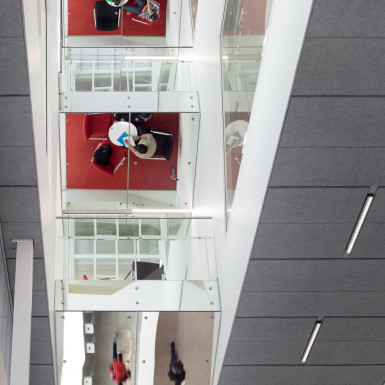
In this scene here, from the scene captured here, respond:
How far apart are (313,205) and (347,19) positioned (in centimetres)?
180

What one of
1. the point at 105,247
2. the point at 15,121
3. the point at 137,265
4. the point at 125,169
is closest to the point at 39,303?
the point at 105,247

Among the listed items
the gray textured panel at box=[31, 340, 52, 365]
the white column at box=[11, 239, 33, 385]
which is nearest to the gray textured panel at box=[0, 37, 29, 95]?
the white column at box=[11, 239, 33, 385]

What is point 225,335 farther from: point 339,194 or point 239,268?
point 339,194

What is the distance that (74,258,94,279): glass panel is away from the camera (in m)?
7.61

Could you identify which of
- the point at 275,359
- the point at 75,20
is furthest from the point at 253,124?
the point at 75,20

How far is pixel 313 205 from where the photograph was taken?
5.46 metres

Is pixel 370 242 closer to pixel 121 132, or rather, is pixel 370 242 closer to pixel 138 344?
pixel 138 344

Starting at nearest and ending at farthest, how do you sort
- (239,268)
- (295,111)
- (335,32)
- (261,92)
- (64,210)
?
(335,32) < (295,111) < (261,92) < (239,268) < (64,210)

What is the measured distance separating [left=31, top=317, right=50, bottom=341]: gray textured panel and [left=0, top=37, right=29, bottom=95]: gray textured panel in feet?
10.2

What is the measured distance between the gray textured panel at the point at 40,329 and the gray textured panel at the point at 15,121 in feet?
8.47

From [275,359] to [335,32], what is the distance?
4492 mm

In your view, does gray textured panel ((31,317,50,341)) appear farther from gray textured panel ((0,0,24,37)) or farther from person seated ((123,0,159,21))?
person seated ((123,0,159,21))

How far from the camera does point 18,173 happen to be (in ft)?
17.8

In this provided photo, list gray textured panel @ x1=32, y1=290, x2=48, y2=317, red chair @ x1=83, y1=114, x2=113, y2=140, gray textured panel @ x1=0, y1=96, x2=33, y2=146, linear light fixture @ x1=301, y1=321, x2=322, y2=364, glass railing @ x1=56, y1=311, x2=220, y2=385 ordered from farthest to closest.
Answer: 1. red chair @ x1=83, y1=114, x2=113, y2=140
2. glass railing @ x1=56, y1=311, x2=220, y2=385
3. linear light fixture @ x1=301, y1=321, x2=322, y2=364
4. gray textured panel @ x1=32, y1=290, x2=48, y2=317
5. gray textured panel @ x1=0, y1=96, x2=33, y2=146
